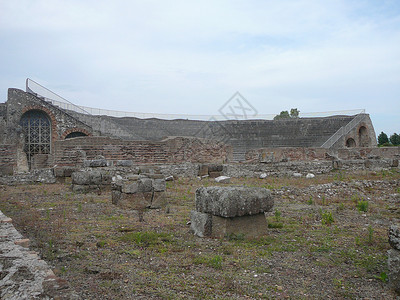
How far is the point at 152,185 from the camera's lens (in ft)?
27.2

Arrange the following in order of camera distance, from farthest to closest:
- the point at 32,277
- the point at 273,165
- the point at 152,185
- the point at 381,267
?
the point at 273,165
the point at 152,185
the point at 381,267
the point at 32,277

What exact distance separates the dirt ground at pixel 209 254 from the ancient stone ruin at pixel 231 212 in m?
0.18

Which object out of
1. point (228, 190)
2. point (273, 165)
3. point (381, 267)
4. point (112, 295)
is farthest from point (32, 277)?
point (273, 165)

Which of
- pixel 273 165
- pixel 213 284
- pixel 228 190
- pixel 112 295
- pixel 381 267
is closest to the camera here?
pixel 112 295

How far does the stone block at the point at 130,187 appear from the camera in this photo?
809cm

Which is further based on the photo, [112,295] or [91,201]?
[91,201]

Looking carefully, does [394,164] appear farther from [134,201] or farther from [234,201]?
[234,201]

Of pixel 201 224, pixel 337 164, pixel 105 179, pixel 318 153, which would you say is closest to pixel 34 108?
pixel 105 179

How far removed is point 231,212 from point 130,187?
3933 millimetres

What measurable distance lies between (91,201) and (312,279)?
674 centimetres

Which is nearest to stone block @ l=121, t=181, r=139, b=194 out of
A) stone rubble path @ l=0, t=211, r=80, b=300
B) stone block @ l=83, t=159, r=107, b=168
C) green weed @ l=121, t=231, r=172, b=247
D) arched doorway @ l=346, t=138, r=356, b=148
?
green weed @ l=121, t=231, r=172, b=247

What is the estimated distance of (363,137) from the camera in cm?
3133

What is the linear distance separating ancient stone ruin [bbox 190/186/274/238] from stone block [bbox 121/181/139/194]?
10.1 ft

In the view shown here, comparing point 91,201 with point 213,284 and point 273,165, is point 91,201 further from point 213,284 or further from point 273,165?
point 273,165
